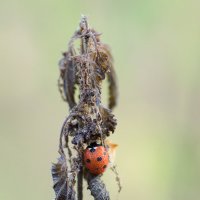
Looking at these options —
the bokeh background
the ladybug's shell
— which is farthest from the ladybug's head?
the bokeh background

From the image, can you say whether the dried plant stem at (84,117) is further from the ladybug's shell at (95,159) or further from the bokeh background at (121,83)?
the bokeh background at (121,83)

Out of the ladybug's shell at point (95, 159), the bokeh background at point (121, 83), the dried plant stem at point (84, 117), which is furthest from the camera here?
the bokeh background at point (121, 83)

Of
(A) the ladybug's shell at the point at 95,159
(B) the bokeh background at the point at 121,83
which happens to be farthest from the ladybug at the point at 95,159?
(B) the bokeh background at the point at 121,83

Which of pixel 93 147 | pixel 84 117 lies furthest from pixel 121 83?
pixel 84 117

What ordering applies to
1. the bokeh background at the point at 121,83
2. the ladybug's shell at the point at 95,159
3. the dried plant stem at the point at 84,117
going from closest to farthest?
the dried plant stem at the point at 84,117
the ladybug's shell at the point at 95,159
the bokeh background at the point at 121,83

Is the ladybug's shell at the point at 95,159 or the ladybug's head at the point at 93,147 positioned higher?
the ladybug's head at the point at 93,147

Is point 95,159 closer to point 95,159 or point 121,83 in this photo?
point 95,159

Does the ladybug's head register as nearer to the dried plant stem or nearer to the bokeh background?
the dried plant stem
